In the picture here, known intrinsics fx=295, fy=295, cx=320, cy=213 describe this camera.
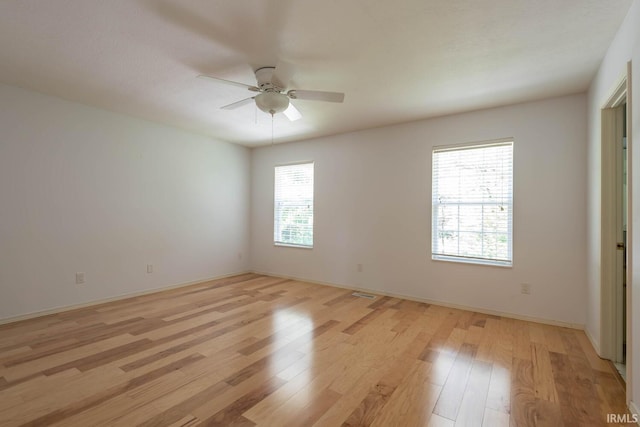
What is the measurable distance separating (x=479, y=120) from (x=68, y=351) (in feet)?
16.6

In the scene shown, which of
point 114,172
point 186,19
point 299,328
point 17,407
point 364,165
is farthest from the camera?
point 364,165

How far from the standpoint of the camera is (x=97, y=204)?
3.97 m

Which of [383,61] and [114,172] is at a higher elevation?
[383,61]

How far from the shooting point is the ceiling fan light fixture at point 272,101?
282 cm

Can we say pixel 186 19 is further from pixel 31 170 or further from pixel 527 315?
pixel 527 315

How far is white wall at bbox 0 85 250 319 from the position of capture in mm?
3332

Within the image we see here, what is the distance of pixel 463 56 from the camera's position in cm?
255

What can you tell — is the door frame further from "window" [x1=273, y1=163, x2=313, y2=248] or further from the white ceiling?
"window" [x1=273, y1=163, x2=313, y2=248]

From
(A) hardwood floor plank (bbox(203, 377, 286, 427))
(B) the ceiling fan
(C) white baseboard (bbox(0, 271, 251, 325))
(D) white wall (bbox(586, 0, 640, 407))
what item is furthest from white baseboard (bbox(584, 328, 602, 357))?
(C) white baseboard (bbox(0, 271, 251, 325))

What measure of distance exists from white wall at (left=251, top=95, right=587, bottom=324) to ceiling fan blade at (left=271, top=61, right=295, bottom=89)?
6.93ft

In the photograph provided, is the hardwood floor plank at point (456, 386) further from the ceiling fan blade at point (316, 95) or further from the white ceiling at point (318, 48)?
the white ceiling at point (318, 48)

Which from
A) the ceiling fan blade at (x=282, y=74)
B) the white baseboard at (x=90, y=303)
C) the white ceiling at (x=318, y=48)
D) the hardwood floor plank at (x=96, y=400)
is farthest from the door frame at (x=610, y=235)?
the white baseboard at (x=90, y=303)

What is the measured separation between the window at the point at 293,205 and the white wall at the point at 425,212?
0.54ft

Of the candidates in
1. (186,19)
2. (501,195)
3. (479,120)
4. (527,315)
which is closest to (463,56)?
(479,120)
